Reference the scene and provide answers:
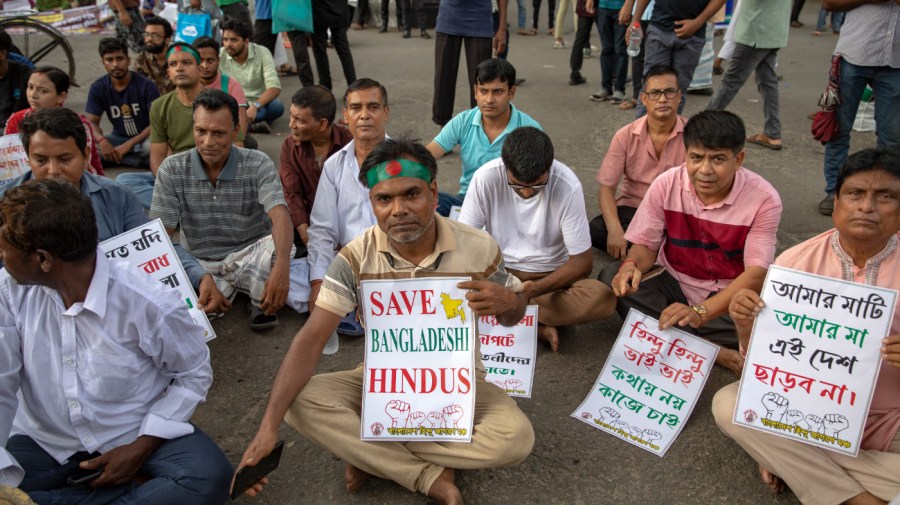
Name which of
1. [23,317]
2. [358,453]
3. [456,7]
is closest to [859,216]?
[358,453]

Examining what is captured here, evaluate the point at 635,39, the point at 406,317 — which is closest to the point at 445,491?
the point at 406,317

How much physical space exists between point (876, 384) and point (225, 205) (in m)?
3.31

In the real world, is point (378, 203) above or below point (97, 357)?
above

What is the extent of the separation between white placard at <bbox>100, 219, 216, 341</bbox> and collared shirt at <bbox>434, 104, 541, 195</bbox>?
194 centimetres

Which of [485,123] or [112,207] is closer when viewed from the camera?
[112,207]

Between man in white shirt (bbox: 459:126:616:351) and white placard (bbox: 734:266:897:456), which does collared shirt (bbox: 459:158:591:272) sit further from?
white placard (bbox: 734:266:897:456)

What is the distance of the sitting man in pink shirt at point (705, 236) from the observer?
343 centimetres

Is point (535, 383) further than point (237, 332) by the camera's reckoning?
No

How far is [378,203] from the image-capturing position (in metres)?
2.64

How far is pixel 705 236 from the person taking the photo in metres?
3.63

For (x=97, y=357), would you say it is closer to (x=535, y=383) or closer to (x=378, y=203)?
(x=378, y=203)

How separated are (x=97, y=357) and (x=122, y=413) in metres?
0.23

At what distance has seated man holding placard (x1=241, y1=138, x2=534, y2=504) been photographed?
8.50 feet

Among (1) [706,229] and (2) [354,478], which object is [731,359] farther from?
(2) [354,478]
